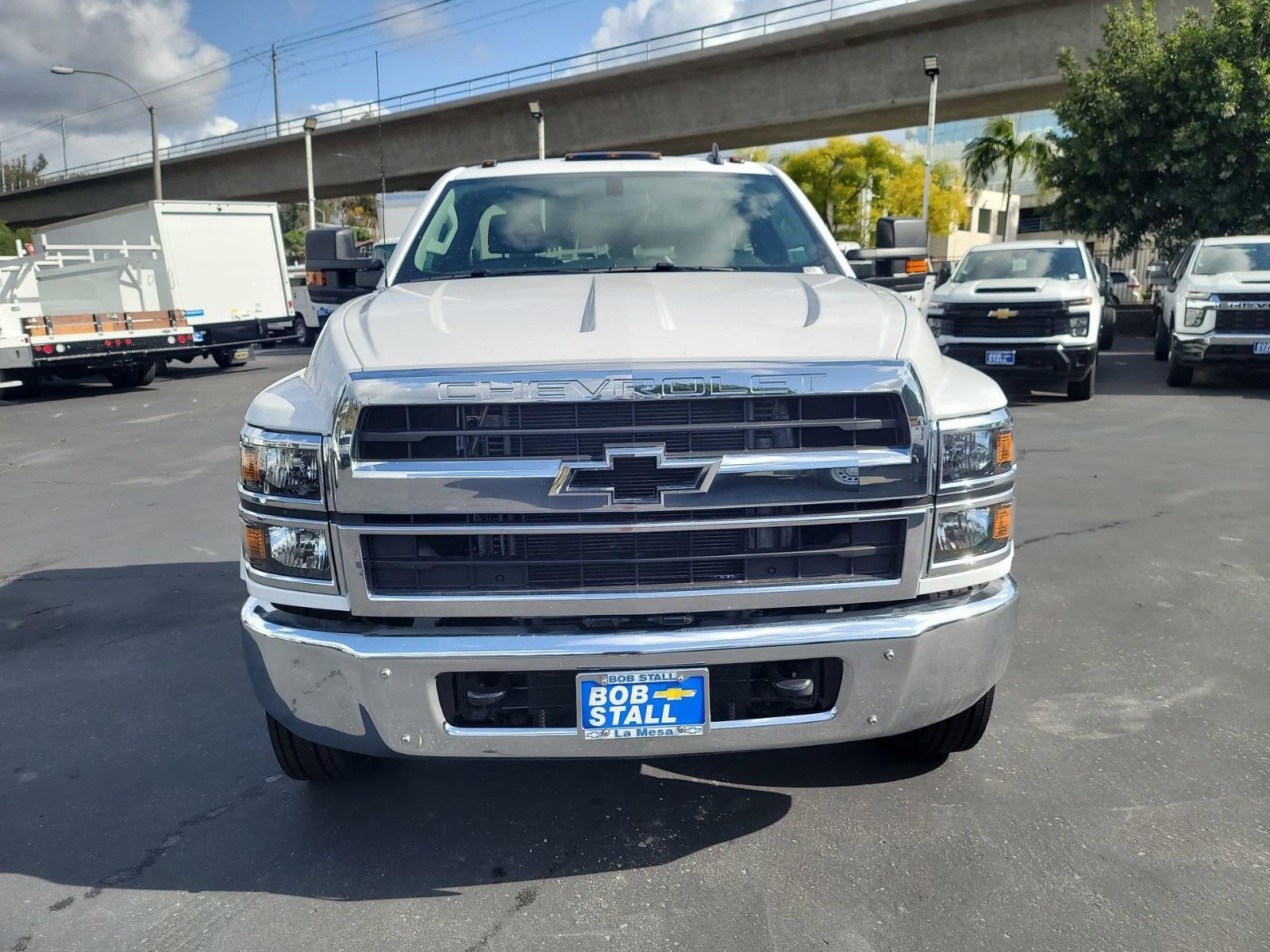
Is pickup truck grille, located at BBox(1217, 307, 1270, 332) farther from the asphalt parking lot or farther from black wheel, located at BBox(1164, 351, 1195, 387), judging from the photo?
the asphalt parking lot

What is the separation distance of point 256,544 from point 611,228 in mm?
2180

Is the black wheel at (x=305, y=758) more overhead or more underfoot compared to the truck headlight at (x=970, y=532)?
more underfoot

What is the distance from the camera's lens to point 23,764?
144 inches

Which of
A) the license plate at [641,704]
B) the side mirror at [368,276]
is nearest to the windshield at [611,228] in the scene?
the side mirror at [368,276]

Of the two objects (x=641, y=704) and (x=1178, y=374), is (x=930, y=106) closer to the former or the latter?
(x=1178, y=374)

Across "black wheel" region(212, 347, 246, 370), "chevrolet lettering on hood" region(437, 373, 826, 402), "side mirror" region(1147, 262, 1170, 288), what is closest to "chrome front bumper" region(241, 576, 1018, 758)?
"chevrolet lettering on hood" region(437, 373, 826, 402)

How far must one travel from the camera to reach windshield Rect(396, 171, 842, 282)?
4.20 meters

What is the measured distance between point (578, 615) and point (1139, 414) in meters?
10.4

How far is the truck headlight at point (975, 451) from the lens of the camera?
2713 mm

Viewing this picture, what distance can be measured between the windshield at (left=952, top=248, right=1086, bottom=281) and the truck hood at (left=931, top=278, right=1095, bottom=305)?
0.37 m

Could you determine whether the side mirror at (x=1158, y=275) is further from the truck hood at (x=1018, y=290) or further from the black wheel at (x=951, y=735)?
the black wheel at (x=951, y=735)

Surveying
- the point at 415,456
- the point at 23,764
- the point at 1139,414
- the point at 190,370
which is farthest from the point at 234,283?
the point at 415,456

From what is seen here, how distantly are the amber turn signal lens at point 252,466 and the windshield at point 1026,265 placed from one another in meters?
12.0

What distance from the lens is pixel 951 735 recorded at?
3.30m
